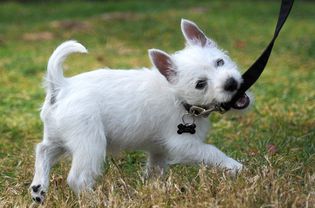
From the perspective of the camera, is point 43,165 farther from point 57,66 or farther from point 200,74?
point 200,74

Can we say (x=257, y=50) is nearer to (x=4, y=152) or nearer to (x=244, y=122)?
(x=244, y=122)

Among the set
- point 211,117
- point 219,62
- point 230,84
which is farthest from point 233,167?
point 211,117

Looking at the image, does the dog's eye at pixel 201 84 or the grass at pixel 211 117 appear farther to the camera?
the dog's eye at pixel 201 84

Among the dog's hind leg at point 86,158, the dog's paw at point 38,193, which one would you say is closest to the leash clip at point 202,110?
the dog's hind leg at point 86,158

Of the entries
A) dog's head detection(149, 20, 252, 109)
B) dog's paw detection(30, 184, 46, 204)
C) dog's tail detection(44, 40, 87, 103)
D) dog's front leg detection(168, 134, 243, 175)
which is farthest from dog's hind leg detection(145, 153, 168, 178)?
dog's tail detection(44, 40, 87, 103)

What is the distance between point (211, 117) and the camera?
6090mm

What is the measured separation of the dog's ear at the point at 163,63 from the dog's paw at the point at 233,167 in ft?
1.98

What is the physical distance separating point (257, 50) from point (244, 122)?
454cm

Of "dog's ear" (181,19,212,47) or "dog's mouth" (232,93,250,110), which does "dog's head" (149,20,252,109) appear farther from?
"dog's ear" (181,19,212,47)

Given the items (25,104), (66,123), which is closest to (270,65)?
(25,104)

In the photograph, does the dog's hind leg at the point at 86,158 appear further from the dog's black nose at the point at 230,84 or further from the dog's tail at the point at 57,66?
the dog's black nose at the point at 230,84

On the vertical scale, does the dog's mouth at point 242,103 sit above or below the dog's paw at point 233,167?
above

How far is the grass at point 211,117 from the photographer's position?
11.6ft

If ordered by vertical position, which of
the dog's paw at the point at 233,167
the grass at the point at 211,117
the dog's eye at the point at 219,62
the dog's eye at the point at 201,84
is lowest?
the grass at the point at 211,117
